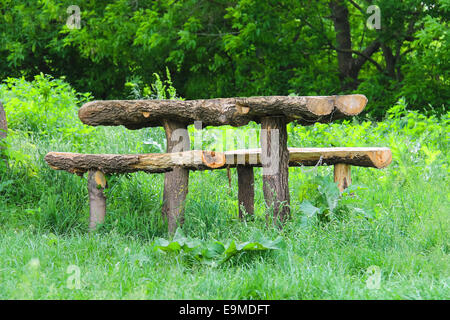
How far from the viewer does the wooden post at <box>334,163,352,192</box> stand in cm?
571

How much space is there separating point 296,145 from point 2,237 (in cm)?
473

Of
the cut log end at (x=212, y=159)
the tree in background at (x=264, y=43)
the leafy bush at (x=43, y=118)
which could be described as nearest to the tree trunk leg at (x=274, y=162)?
the cut log end at (x=212, y=159)

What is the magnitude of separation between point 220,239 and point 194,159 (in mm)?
686

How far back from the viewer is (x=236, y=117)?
4430mm

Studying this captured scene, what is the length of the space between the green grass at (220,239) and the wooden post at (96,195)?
0.38ft

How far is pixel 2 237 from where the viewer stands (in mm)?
4770

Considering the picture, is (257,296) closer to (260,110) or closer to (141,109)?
(260,110)

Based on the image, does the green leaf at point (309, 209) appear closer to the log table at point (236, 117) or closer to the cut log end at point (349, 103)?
the log table at point (236, 117)

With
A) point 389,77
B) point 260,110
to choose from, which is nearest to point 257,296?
point 260,110

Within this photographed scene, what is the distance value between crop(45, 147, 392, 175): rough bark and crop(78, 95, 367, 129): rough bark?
32cm

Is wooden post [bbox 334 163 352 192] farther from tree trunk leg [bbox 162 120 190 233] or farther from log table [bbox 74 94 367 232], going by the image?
tree trunk leg [bbox 162 120 190 233]

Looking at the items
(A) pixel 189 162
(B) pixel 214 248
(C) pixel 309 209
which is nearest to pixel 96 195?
(A) pixel 189 162

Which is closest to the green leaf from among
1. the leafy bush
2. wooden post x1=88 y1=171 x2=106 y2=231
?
wooden post x1=88 y1=171 x2=106 y2=231
